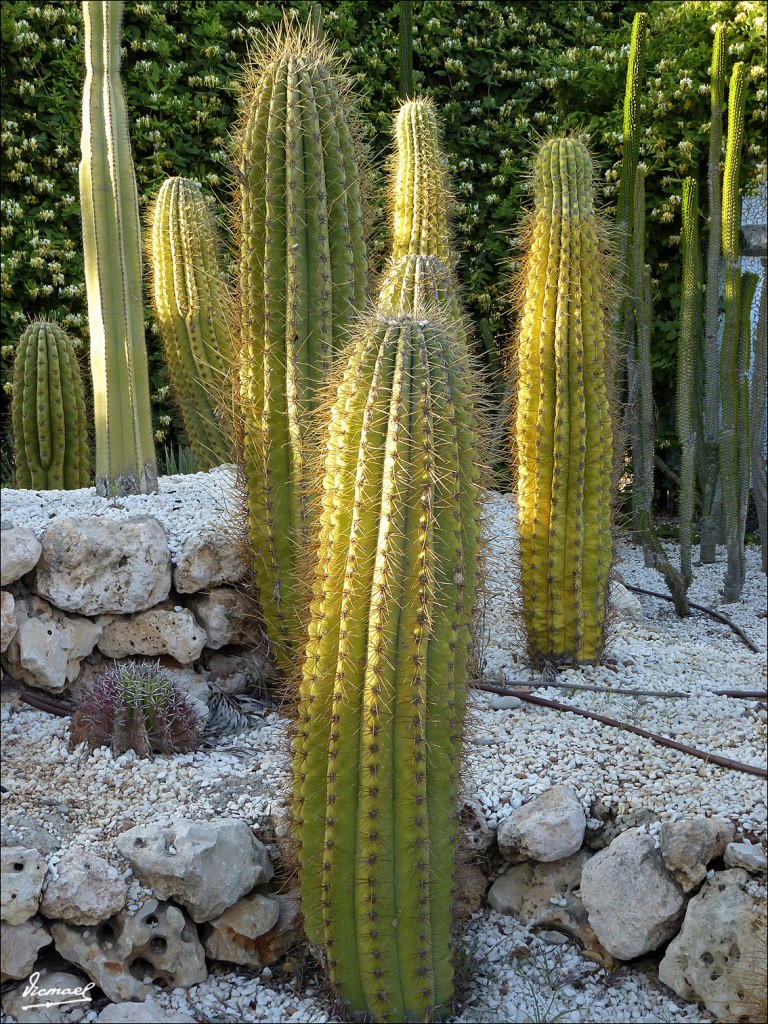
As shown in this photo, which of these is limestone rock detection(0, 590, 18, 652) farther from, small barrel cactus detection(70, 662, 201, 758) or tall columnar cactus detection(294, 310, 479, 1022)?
tall columnar cactus detection(294, 310, 479, 1022)

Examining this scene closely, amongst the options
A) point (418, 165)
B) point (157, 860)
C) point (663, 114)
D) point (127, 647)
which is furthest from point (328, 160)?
point (663, 114)

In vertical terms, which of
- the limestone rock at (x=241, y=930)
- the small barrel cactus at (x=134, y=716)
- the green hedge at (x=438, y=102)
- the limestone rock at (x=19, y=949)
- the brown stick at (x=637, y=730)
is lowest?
the limestone rock at (x=241, y=930)

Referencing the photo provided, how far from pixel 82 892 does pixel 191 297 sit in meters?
2.78

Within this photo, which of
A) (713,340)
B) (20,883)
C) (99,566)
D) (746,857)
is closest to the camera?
(20,883)

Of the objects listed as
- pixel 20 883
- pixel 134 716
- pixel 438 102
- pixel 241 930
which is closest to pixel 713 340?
pixel 438 102

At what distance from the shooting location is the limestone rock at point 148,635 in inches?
121

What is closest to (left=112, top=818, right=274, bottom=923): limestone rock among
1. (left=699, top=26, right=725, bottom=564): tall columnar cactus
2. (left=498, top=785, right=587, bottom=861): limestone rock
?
(left=498, top=785, right=587, bottom=861): limestone rock

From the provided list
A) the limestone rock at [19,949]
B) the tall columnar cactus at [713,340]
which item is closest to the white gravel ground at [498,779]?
the limestone rock at [19,949]

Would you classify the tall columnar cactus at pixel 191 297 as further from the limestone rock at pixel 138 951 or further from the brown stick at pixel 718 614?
the limestone rock at pixel 138 951

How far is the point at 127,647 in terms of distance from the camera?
3.08 m

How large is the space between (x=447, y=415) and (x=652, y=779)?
129 centimetres

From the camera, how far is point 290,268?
2924mm

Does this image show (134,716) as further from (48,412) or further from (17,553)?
(48,412)

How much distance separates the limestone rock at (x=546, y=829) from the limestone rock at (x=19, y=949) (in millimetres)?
1123
